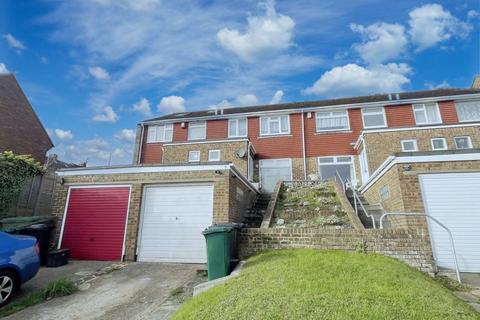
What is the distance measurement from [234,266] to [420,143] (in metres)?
13.2

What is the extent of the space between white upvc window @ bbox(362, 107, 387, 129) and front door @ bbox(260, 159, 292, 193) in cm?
558

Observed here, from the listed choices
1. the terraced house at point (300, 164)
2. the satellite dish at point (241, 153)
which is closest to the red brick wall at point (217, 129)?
the terraced house at point (300, 164)

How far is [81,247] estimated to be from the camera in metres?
8.66

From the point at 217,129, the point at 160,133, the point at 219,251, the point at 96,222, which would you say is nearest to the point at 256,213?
the point at 219,251

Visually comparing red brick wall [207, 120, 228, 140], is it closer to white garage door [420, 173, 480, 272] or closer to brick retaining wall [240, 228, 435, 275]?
brick retaining wall [240, 228, 435, 275]

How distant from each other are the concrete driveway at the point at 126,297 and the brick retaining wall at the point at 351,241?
1.64 metres

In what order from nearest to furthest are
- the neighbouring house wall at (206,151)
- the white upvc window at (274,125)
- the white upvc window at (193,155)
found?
the neighbouring house wall at (206,151) → the white upvc window at (193,155) → the white upvc window at (274,125)

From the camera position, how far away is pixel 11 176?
9.43 m

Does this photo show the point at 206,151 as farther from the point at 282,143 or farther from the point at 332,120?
the point at 332,120

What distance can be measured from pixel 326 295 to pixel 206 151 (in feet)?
46.7

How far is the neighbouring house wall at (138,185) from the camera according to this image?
8164mm

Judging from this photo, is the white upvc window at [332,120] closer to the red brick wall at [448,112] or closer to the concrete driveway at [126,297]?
the red brick wall at [448,112]

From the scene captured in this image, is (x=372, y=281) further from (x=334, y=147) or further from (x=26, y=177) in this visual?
(x=334, y=147)

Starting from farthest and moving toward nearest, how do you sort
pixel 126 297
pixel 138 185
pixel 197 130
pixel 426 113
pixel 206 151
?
pixel 197 130, pixel 206 151, pixel 426 113, pixel 138 185, pixel 126 297
